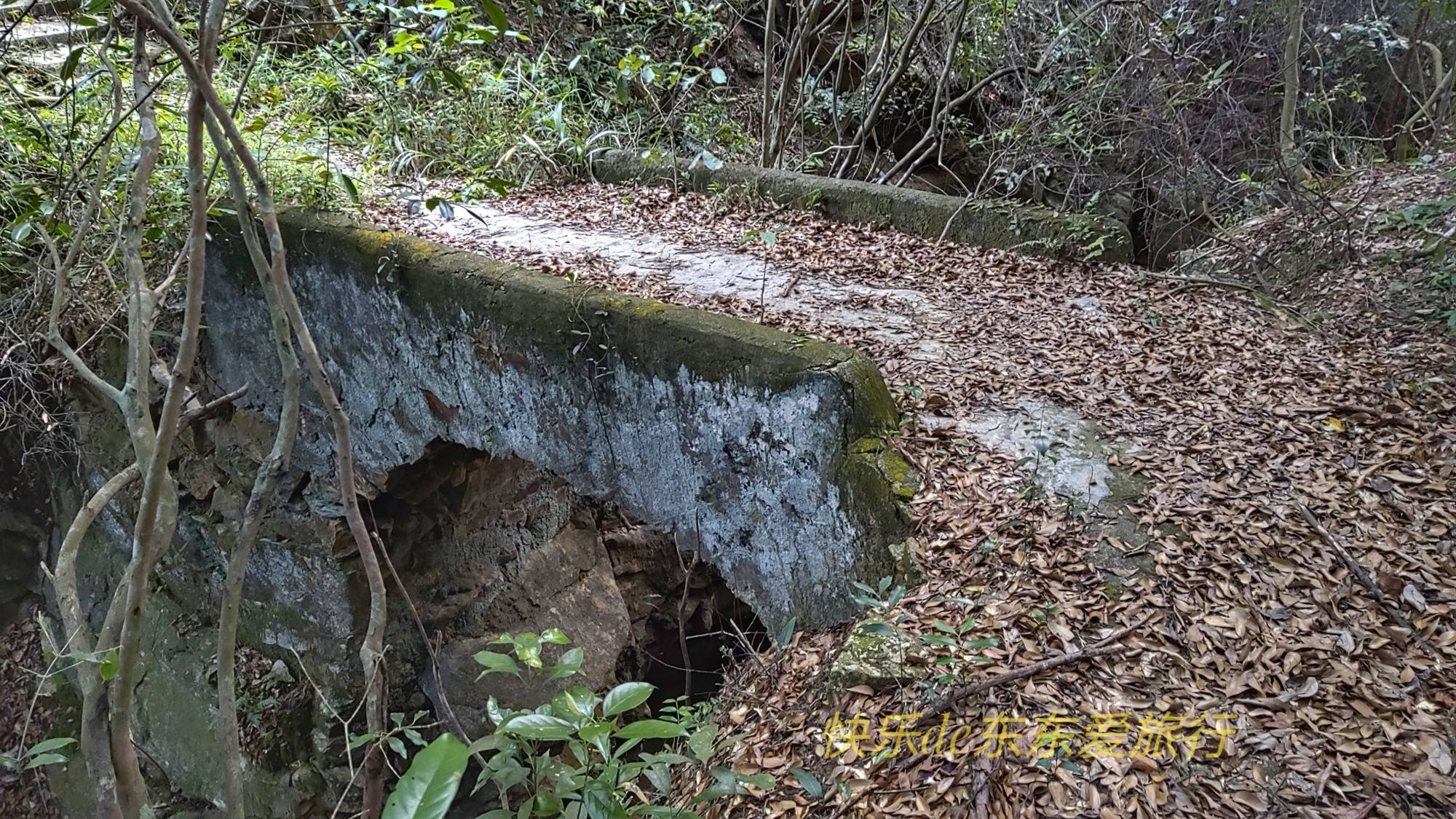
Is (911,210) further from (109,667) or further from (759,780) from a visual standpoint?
(109,667)

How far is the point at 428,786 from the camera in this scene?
148 centimetres

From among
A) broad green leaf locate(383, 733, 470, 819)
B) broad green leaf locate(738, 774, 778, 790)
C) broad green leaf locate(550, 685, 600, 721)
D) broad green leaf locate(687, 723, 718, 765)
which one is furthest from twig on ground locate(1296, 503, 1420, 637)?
broad green leaf locate(383, 733, 470, 819)

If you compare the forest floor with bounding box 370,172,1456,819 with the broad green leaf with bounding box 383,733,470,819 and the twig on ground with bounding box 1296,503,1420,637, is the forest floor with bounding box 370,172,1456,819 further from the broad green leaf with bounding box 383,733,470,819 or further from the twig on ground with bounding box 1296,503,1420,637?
the broad green leaf with bounding box 383,733,470,819

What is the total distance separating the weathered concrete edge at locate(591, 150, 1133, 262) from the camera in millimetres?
4949

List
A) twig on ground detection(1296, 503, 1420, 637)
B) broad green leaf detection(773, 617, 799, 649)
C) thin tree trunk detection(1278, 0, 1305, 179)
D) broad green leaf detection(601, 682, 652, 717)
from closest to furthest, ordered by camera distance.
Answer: broad green leaf detection(601, 682, 652, 717) < twig on ground detection(1296, 503, 1420, 637) < broad green leaf detection(773, 617, 799, 649) < thin tree trunk detection(1278, 0, 1305, 179)

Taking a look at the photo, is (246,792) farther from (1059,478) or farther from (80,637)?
(1059,478)

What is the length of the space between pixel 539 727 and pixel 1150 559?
2046mm

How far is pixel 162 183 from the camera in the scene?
521 cm

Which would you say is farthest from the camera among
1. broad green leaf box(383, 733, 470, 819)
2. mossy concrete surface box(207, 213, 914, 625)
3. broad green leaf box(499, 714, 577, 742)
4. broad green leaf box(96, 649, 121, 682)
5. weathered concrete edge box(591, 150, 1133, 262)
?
weathered concrete edge box(591, 150, 1133, 262)

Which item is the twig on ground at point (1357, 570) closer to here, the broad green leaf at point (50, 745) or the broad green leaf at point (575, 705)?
the broad green leaf at point (575, 705)

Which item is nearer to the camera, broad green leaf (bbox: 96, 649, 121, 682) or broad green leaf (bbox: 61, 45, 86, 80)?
broad green leaf (bbox: 96, 649, 121, 682)

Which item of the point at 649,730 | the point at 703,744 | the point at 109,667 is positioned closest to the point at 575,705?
the point at 649,730

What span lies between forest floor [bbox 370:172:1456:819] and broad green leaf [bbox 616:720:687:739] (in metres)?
0.66

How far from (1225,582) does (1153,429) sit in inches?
35.3
